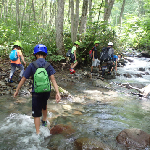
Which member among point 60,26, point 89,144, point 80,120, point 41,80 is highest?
point 60,26

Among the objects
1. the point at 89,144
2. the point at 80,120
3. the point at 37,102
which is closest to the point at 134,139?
the point at 89,144

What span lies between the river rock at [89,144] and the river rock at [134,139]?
0.43 m

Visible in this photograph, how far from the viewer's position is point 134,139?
3188 mm

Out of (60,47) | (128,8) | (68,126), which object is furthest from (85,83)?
(128,8)

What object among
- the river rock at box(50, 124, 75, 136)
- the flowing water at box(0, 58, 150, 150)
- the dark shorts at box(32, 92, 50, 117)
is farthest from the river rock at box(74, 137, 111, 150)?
the dark shorts at box(32, 92, 50, 117)

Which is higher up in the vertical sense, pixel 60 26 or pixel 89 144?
pixel 60 26

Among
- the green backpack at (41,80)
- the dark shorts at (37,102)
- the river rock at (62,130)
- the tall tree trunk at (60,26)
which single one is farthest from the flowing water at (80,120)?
the tall tree trunk at (60,26)

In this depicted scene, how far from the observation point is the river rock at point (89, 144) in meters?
2.98

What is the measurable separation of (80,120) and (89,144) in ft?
4.24

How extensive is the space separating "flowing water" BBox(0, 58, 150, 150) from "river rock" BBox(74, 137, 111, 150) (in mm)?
125

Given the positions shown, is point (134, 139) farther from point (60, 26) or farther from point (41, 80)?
point (60, 26)

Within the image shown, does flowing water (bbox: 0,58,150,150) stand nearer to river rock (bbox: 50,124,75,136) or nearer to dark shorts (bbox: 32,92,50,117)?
river rock (bbox: 50,124,75,136)

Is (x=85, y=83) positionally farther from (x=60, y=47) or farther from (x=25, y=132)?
(x=25, y=132)

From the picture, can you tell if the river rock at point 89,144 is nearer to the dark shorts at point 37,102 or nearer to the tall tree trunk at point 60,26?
the dark shorts at point 37,102
